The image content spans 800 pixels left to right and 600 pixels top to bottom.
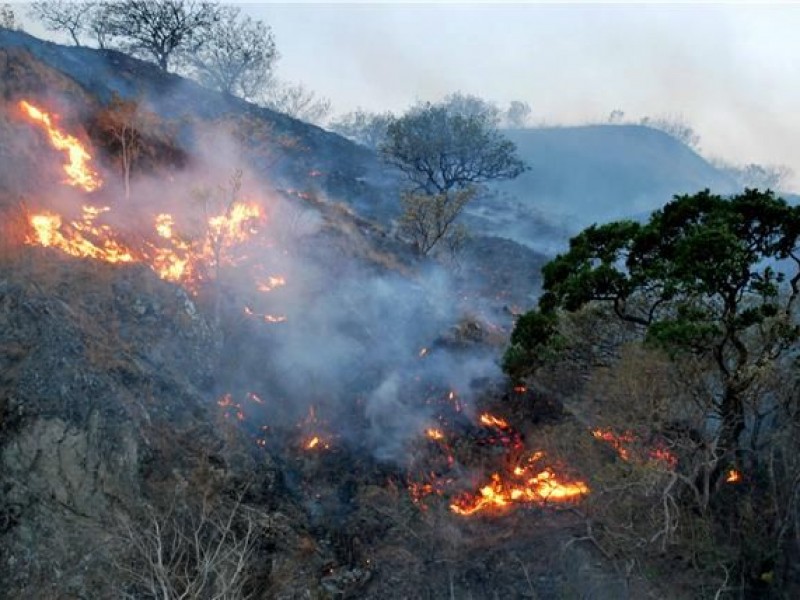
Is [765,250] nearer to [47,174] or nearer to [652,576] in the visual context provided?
[652,576]

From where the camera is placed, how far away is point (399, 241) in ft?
112

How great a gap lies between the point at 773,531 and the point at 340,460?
1172 centimetres

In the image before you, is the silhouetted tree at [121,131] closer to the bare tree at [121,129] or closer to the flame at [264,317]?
the bare tree at [121,129]

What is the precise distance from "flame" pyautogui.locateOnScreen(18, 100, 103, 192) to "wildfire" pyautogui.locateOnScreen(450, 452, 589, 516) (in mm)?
17438

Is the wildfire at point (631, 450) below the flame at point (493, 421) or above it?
above

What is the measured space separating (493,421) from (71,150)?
1858 centimetres

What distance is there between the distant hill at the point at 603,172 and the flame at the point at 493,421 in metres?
47.7

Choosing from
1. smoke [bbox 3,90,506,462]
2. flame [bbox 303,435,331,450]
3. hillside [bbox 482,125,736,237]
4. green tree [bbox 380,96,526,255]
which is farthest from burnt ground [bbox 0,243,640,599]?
hillside [bbox 482,125,736,237]

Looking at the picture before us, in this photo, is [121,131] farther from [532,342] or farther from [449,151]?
[449,151]

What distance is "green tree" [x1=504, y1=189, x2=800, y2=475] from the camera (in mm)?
12547

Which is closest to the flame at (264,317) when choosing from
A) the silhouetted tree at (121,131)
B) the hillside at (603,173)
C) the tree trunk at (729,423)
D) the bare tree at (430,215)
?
the silhouetted tree at (121,131)

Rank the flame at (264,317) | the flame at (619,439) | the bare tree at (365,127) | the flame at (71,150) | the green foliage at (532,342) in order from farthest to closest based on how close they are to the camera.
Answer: the bare tree at (365,127)
the flame at (264,317)
the flame at (71,150)
the green foliage at (532,342)
the flame at (619,439)

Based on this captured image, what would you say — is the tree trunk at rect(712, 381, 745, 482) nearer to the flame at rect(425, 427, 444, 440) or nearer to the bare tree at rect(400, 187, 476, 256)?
the flame at rect(425, 427, 444, 440)

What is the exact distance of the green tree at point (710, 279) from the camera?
41.2ft
